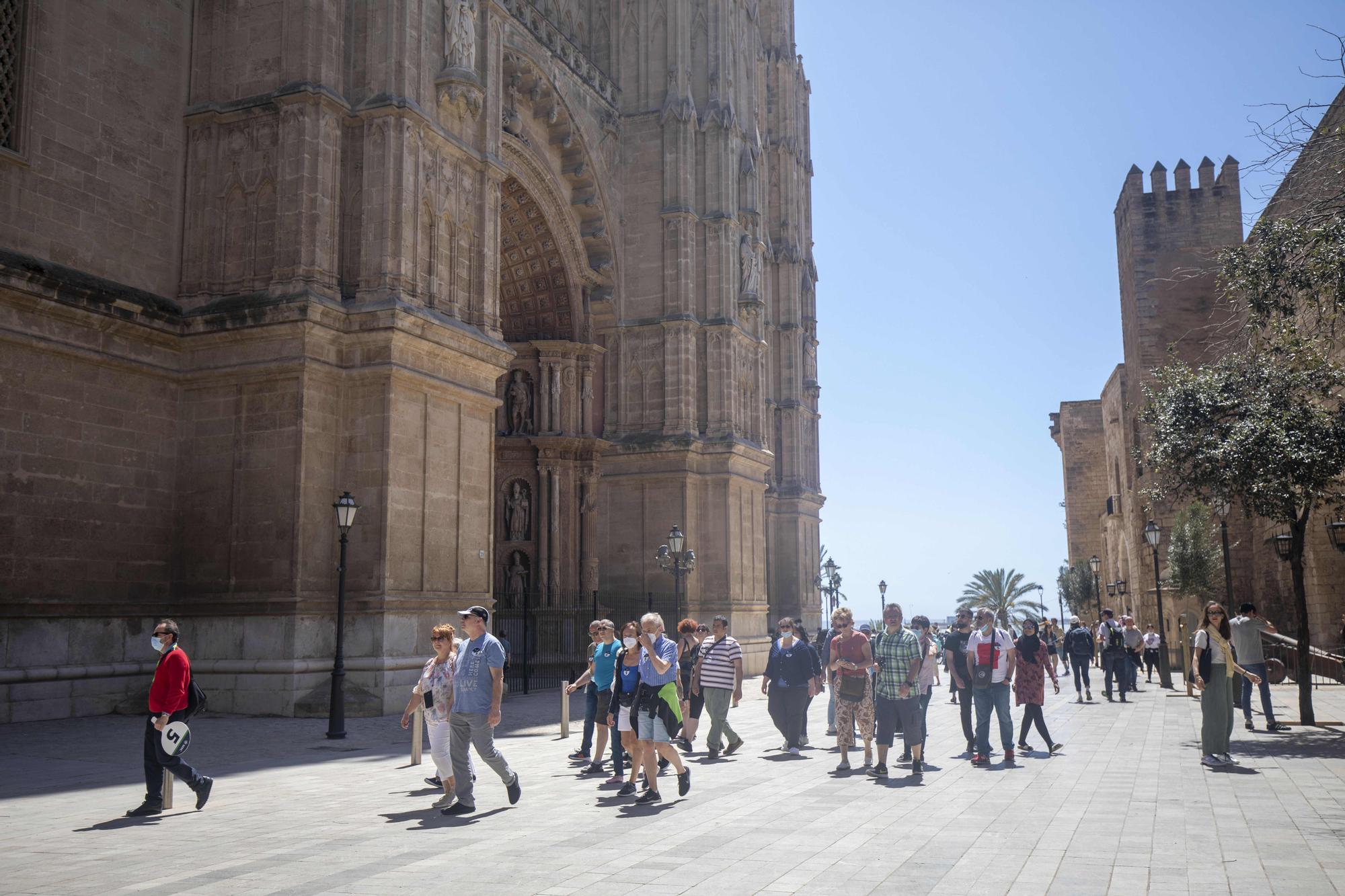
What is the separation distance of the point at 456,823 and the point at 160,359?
1207 cm

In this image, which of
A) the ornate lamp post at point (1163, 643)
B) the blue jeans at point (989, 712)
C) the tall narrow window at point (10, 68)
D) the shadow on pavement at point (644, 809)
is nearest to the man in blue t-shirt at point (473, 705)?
the shadow on pavement at point (644, 809)

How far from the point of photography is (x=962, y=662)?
43.1 feet

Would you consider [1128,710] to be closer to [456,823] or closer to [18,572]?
[456,823]

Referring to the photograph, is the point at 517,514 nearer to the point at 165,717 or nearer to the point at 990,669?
the point at 990,669

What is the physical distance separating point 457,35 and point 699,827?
1598 centimetres

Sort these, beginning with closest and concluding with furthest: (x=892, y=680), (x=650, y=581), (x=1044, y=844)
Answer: (x=1044, y=844), (x=892, y=680), (x=650, y=581)

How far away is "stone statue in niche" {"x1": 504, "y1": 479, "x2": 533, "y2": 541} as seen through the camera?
30.1m

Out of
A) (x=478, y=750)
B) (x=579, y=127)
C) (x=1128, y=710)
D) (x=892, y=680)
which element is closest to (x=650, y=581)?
(x=579, y=127)

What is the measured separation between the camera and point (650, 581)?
30.4 meters

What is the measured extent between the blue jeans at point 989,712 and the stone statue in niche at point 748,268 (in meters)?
21.9

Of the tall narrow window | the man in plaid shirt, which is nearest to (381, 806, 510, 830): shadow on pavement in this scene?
the man in plaid shirt

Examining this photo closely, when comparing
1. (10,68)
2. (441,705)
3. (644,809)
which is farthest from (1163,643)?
(10,68)

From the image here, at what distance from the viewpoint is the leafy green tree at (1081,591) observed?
55728mm

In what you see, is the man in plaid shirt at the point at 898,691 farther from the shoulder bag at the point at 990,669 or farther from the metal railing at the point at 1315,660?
the metal railing at the point at 1315,660
